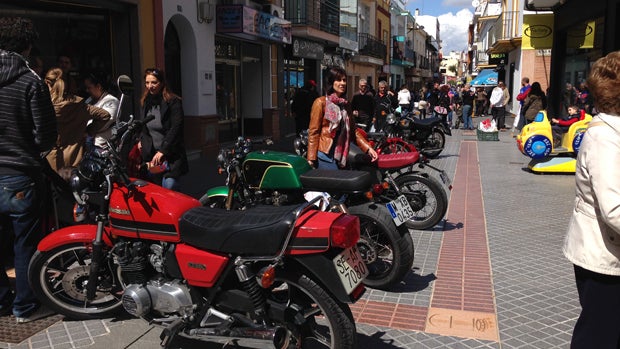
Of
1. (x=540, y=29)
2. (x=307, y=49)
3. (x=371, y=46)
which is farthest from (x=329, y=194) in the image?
(x=371, y=46)

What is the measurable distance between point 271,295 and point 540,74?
2212 centimetres

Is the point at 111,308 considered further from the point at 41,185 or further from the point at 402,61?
the point at 402,61

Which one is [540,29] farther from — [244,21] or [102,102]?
[102,102]

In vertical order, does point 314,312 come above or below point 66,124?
below

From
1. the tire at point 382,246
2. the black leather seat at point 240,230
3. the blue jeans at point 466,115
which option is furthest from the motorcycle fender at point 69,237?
the blue jeans at point 466,115

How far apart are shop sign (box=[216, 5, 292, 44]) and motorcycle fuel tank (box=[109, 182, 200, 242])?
1010 centimetres

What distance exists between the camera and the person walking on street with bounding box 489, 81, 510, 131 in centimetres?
1898

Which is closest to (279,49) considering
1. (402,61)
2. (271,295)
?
(271,295)

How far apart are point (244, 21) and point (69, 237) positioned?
10.0 metres

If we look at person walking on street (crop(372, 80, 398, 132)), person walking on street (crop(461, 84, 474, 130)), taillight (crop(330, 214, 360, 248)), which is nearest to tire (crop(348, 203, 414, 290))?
taillight (crop(330, 214, 360, 248))

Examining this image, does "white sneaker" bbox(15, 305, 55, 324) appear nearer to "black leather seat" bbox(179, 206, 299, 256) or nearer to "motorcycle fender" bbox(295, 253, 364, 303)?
"black leather seat" bbox(179, 206, 299, 256)

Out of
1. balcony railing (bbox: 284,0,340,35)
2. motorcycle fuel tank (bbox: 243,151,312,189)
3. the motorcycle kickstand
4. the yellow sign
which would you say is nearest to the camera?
the motorcycle kickstand

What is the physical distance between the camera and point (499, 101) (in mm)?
19312

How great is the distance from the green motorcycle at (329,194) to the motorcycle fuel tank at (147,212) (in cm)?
127
